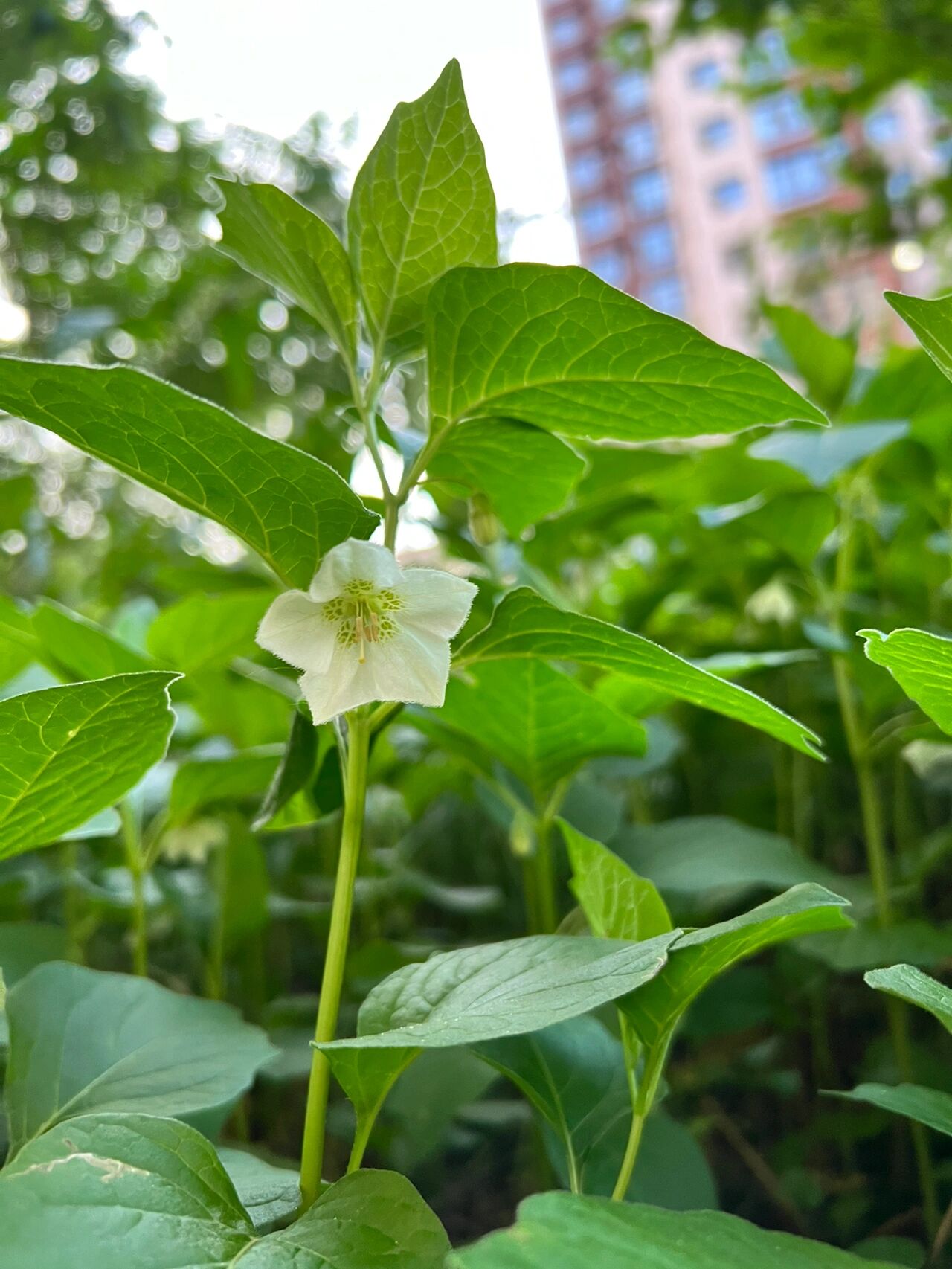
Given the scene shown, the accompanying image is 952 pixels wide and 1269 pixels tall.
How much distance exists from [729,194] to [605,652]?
23.4 meters

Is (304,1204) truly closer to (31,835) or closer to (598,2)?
(31,835)

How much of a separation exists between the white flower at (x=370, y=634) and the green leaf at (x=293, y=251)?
123 millimetres

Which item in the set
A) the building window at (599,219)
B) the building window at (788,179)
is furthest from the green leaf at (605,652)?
the building window at (599,219)

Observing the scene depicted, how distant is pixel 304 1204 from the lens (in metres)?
0.39

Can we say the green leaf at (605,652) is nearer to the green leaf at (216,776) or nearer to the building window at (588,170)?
the green leaf at (216,776)

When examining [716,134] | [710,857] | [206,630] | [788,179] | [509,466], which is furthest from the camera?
[788,179]

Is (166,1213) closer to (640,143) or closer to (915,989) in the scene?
(915,989)

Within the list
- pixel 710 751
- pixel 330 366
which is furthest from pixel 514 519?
pixel 330 366

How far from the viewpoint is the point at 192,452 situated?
379 millimetres

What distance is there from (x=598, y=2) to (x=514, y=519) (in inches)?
914

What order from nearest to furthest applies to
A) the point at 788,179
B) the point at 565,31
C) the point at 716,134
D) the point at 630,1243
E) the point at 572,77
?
the point at 630,1243
the point at 716,134
the point at 788,179
the point at 565,31
the point at 572,77

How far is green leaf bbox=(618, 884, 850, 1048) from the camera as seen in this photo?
0.36m

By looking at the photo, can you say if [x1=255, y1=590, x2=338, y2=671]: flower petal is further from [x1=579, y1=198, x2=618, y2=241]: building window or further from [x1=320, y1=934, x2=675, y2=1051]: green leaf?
[x1=579, y1=198, x2=618, y2=241]: building window

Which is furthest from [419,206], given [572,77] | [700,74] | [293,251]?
[572,77]
